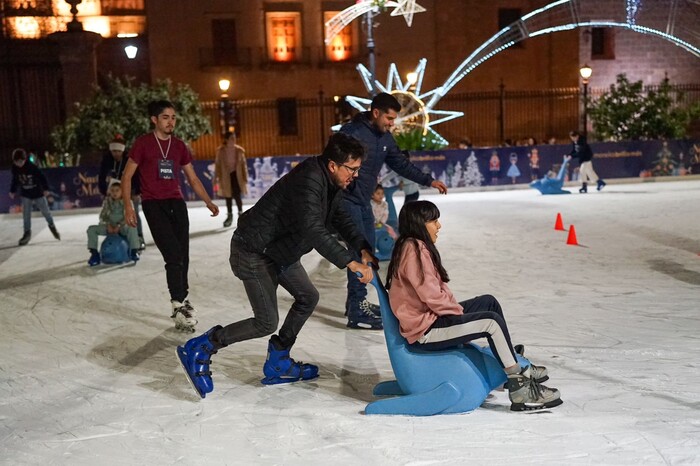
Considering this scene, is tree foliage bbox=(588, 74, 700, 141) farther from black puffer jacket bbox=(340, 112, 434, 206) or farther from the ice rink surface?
black puffer jacket bbox=(340, 112, 434, 206)

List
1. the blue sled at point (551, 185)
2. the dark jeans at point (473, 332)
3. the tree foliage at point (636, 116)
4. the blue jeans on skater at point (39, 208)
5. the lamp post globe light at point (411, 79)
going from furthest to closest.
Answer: the tree foliage at point (636, 116) < the lamp post globe light at point (411, 79) < the blue sled at point (551, 185) < the blue jeans on skater at point (39, 208) < the dark jeans at point (473, 332)

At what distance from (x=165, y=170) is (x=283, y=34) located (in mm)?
26709

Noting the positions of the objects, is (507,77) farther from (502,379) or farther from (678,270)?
(502,379)

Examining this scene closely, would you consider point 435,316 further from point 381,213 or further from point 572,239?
point 572,239

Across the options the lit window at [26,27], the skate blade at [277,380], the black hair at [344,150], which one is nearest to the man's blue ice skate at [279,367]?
the skate blade at [277,380]

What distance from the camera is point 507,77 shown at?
33094 millimetres

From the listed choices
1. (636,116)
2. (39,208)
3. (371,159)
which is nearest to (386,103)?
(371,159)

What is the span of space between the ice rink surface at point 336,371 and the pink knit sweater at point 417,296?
0.51 m

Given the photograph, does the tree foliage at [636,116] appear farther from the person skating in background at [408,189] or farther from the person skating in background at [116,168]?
the person skating in background at [116,168]

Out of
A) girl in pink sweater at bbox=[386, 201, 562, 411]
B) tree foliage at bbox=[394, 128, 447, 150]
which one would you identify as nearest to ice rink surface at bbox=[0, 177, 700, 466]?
girl in pink sweater at bbox=[386, 201, 562, 411]

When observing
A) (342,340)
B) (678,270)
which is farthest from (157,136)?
(678,270)

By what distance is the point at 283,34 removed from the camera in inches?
1271

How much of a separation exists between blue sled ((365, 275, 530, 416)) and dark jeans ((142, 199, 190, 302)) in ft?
8.51

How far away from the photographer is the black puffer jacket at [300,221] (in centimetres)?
448
